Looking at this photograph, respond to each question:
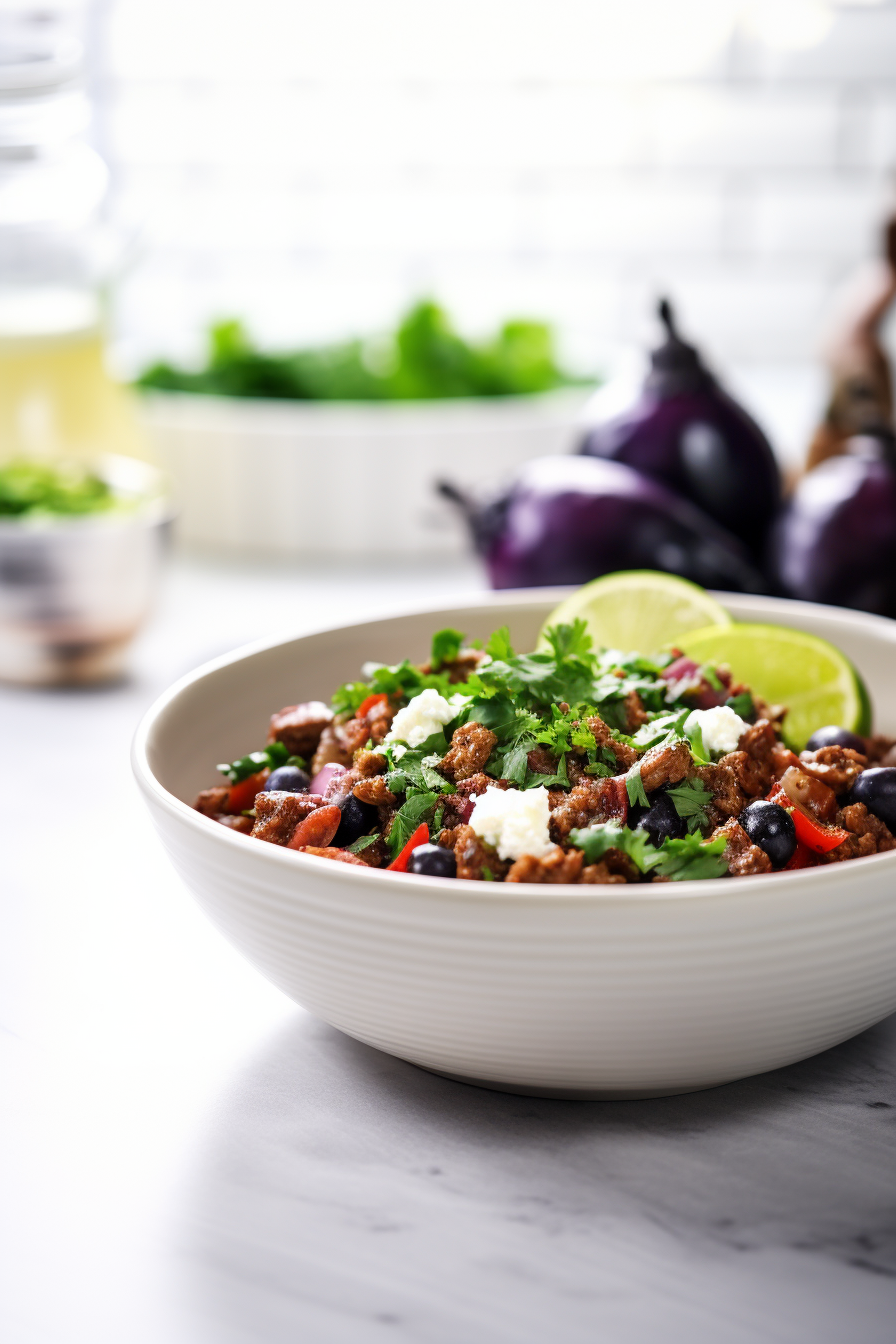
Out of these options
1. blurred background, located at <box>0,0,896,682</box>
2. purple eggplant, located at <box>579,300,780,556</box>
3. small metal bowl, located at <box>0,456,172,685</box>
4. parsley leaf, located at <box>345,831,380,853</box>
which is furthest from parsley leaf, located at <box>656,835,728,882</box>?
blurred background, located at <box>0,0,896,682</box>

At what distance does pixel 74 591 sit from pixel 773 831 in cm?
115

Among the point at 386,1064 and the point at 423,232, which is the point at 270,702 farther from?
the point at 423,232

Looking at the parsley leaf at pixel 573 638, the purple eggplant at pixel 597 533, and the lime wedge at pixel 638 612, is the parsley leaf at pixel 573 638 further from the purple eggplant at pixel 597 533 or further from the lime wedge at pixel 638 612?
the purple eggplant at pixel 597 533

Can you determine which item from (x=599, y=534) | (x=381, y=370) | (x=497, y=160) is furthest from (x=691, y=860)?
(x=497, y=160)

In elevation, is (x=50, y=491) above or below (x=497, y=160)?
below

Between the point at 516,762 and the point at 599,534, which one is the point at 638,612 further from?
the point at 516,762

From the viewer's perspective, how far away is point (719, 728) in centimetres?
103

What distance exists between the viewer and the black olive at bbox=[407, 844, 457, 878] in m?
0.88

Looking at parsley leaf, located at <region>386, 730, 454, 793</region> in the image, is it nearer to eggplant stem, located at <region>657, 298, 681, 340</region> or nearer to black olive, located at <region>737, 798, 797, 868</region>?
black olive, located at <region>737, 798, 797, 868</region>

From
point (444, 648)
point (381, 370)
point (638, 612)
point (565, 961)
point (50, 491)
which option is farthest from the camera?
point (381, 370)

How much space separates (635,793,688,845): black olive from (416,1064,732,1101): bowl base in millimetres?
171

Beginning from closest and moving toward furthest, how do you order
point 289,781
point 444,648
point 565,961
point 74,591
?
point 565,961, point 289,781, point 444,648, point 74,591

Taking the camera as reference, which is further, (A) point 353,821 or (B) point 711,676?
(B) point 711,676

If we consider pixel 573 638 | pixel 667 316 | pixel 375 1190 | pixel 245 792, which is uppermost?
pixel 667 316
